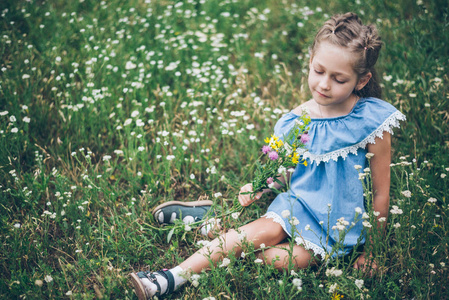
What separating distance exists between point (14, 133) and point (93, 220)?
3.16ft

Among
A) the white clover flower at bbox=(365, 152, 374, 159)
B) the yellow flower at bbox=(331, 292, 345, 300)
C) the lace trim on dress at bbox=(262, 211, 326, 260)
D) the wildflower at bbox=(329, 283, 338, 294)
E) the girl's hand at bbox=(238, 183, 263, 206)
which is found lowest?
the yellow flower at bbox=(331, 292, 345, 300)

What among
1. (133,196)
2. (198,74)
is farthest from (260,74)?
(133,196)

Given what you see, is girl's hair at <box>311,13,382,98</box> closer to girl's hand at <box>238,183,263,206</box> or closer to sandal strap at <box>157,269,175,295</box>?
girl's hand at <box>238,183,263,206</box>

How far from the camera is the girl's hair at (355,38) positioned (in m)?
2.07

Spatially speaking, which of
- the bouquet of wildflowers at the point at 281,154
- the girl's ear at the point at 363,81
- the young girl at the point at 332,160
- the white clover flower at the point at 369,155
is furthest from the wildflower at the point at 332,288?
the girl's ear at the point at 363,81

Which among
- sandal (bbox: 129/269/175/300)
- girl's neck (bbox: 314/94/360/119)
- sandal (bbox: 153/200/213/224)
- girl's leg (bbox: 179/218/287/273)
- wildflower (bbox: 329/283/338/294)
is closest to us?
wildflower (bbox: 329/283/338/294)

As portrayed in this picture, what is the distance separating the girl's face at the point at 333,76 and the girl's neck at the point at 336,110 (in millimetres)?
103

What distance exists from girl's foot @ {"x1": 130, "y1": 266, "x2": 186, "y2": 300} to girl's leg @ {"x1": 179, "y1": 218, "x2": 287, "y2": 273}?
71 millimetres

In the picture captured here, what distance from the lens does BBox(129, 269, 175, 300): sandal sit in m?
2.02

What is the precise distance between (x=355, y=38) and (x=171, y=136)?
66.6 inches

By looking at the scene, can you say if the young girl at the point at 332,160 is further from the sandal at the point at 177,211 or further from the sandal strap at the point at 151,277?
the sandal at the point at 177,211

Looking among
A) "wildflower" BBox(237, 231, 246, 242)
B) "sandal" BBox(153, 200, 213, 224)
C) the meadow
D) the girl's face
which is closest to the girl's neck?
the girl's face

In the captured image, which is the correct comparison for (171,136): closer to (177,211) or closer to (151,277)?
(177,211)

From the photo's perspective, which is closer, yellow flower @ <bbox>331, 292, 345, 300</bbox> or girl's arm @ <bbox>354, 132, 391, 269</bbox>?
yellow flower @ <bbox>331, 292, 345, 300</bbox>
